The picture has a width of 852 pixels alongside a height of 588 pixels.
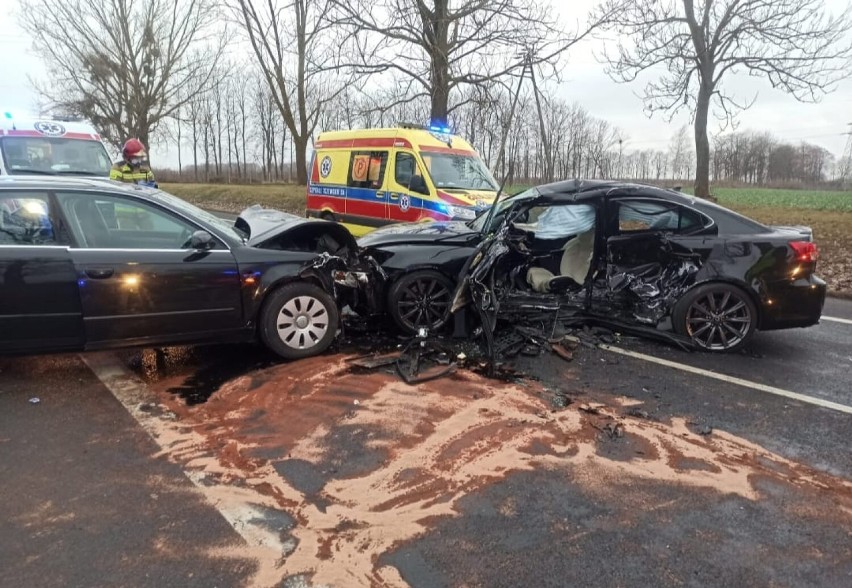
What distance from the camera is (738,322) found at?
18.0 ft

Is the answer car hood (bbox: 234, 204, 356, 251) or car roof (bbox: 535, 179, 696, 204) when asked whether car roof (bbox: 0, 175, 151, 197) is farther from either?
car roof (bbox: 535, 179, 696, 204)

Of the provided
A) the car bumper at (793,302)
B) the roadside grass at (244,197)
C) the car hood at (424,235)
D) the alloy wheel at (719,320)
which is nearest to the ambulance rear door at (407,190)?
the car hood at (424,235)

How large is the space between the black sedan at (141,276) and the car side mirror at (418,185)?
4.74 m

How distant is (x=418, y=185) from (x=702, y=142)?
47.1ft

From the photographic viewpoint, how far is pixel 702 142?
787 inches

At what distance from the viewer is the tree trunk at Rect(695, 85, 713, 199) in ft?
63.4

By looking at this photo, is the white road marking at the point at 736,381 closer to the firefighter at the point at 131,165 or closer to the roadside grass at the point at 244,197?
the firefighter at the point at 131,165

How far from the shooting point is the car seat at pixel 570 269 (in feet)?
19.5

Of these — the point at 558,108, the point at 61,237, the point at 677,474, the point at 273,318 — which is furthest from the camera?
the point at 558,108

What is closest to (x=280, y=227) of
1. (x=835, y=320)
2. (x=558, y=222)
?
(x=558, y=222)

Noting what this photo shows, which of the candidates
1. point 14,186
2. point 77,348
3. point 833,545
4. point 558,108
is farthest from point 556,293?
point 558,108

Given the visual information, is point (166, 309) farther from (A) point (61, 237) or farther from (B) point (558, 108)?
(B) point (558, 108)

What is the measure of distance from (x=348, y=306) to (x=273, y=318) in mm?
1078

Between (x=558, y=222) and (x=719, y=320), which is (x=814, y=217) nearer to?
(x=719, y=320)
